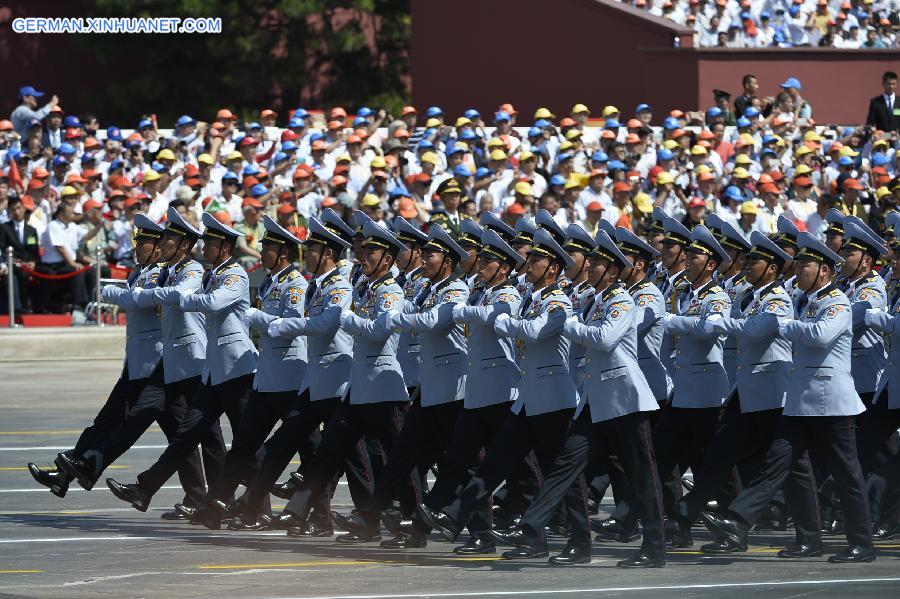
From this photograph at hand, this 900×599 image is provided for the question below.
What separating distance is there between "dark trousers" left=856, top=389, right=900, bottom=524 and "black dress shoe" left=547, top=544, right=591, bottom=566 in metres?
2.21

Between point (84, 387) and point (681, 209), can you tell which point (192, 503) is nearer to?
point (84, 387)

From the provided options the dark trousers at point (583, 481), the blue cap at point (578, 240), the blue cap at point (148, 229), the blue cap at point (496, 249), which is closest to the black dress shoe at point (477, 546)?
the dark trousers at point (583, 481)

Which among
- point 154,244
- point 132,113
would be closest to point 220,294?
point 154,244

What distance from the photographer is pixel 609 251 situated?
11.4 metres

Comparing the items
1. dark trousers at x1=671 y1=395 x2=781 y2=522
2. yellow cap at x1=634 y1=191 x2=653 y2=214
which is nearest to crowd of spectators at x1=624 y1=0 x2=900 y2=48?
yellow cap at x1=634 y1=191 x2=653 y2=214

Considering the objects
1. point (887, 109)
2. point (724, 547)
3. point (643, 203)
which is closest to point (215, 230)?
point (724, 547)

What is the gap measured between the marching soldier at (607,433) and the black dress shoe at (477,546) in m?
0.39

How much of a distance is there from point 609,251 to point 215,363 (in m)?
3.12

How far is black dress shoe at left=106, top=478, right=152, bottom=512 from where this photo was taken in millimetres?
12844

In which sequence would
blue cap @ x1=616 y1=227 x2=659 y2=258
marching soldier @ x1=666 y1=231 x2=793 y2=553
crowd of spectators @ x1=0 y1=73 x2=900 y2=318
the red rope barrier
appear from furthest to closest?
1. the red rope barrier
2. crowd of spectators @ x1=0 y1=73 x2=900 y2=318
3. blue cap @ x1=616 y1=227 x2=659 y2=258
4. marching soldier @ x1=666 y1=231 x2=793 y2=553

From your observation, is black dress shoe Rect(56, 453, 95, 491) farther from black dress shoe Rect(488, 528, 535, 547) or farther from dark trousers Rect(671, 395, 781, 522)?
dark trousers Rect(671, 395, 781, 522)

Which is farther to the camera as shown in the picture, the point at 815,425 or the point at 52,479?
the point at 52,479

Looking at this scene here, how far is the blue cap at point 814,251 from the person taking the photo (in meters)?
11.5

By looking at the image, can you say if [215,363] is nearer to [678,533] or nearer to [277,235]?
[277,235]
